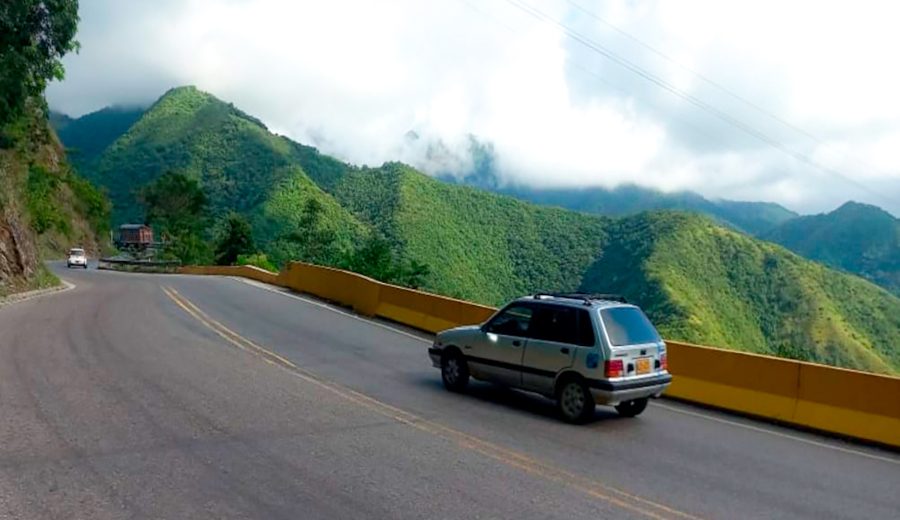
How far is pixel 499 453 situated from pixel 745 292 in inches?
3391

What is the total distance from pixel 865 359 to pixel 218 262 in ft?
213

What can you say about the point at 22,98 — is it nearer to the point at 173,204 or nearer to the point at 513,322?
the point at 513,322

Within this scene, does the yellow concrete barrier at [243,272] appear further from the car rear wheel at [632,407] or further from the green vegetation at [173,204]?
the green vegetation at [173,204]

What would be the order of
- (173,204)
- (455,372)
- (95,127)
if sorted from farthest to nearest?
(95,127), (173,204), (455,372)

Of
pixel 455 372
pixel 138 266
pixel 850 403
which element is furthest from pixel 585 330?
pixel 138 266

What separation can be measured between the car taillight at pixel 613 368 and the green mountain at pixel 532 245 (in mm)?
49421

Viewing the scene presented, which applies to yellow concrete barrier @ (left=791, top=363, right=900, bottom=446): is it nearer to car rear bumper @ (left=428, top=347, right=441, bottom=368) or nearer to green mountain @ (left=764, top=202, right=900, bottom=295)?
car rear bumper @ (left=428, top=347, right=441, bottom=368)

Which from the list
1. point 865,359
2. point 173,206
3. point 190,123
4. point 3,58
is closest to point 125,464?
point 3,58

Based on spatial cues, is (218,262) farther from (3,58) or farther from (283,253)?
(3,58)

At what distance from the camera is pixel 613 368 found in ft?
33.6

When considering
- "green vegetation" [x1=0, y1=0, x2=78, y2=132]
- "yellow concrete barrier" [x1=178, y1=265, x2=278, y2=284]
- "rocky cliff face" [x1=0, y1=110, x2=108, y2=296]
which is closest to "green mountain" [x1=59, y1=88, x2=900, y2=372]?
"yellow concrete barrier" [x1=178, y1=265, x2=278, y2=284]

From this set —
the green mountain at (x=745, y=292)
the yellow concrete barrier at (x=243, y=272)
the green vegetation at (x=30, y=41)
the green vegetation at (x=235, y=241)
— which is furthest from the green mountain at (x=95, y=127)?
the green vegetation at (x=30, y=41)

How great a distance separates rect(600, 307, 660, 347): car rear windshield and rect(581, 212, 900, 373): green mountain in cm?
→ 6049

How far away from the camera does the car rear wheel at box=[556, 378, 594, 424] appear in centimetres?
1027
